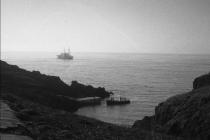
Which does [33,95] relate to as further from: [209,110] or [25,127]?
[25,127]

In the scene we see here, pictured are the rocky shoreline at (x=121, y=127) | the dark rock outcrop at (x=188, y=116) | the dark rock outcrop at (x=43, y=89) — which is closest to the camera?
the rocky shoreline at (x=121, y=127)

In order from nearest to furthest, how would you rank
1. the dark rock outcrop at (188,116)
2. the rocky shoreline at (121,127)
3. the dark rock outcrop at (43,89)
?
1. the rocky shoreline at (121,127)
2. the dark rock outcrop at (188,116)
3. the dark rock outcrop at (43,89)

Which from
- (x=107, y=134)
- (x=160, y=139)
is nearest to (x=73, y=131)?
(x=107, y=134)

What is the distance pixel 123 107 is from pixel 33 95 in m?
15.3

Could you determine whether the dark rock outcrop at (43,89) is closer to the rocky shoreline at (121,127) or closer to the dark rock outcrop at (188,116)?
the rocky shoreline at (121,127)

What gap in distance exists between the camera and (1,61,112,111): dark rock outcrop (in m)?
41.6

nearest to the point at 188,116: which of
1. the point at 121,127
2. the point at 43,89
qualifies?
the point at 121,127

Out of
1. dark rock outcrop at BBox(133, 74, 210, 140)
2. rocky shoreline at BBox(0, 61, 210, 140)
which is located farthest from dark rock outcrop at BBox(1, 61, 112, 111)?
dark rock outcrop at BBox(133, 74, 210, 140)

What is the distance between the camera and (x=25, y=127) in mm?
8016

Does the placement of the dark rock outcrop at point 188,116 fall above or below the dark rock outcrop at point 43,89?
above

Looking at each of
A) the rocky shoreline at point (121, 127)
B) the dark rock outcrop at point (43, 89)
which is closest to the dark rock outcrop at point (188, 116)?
the rocky shoreline at point (121, 127)

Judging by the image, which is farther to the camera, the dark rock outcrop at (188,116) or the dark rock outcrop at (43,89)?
the dark rock outcrop at (43,89)

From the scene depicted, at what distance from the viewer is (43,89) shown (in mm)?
46812

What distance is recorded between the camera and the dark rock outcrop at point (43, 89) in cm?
4162
